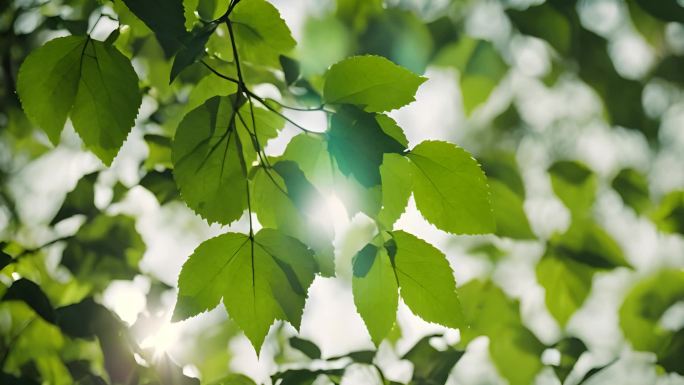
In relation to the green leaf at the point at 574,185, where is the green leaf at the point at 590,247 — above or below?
below

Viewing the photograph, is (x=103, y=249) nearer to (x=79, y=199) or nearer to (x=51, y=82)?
(x=79, y=199)

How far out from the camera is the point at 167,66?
3.16ft

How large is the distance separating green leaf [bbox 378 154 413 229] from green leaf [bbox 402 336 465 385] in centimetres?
37

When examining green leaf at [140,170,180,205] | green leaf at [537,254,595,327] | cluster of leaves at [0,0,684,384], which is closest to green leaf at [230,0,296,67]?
cluster of leaves at [0,0,684,384]

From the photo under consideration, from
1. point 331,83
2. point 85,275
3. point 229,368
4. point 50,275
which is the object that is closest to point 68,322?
point 85,275

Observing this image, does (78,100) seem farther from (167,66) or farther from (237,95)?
(167,66)

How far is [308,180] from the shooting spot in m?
0.48

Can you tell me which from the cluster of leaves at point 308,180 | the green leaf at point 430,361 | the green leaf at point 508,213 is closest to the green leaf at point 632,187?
the cluster of leaves at point 308,180

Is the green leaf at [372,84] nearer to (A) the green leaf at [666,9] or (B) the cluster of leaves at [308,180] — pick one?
(B) the cluster of leaves at [308,180]

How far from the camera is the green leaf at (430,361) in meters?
0.77

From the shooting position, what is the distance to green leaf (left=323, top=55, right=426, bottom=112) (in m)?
0.44

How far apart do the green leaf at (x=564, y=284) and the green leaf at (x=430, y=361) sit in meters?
0.24

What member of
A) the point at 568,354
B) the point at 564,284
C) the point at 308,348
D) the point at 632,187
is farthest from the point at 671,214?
the point at 308,348

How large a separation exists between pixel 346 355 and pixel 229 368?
2.74 feet
